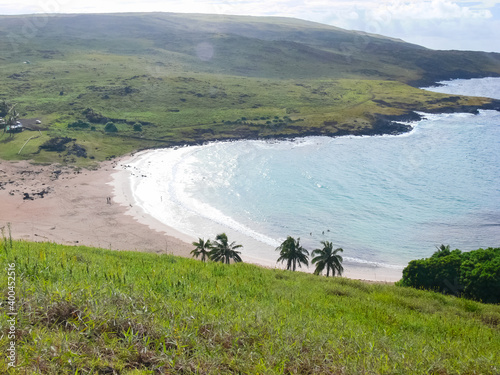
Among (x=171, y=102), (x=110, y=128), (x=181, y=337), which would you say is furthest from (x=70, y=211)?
(x=171, y=102)

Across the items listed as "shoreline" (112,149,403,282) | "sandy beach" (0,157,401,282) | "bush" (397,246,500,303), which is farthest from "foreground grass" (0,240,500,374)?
"sandy beach" (0,157,401,282)

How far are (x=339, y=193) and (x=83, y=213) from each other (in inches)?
1705

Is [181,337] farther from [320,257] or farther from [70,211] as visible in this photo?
[70,211]

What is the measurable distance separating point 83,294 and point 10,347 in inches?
69.9

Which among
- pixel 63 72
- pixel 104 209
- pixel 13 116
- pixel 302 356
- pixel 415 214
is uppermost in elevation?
pixel 63 72

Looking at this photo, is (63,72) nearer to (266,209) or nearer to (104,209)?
(104,209)

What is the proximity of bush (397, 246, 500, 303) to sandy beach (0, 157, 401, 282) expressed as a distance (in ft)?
36.1

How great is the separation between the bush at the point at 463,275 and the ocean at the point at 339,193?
14.3 meters

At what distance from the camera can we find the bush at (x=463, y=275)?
79.1ft

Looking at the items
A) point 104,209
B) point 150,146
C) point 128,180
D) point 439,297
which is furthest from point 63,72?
point 439,297

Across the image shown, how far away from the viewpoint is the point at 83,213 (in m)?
54.2

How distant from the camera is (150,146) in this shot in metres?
92.2

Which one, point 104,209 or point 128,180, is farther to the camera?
point 128,180

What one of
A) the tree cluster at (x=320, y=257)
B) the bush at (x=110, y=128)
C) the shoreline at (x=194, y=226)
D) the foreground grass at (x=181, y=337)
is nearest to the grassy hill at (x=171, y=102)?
the bush at (x=110, y=128)
